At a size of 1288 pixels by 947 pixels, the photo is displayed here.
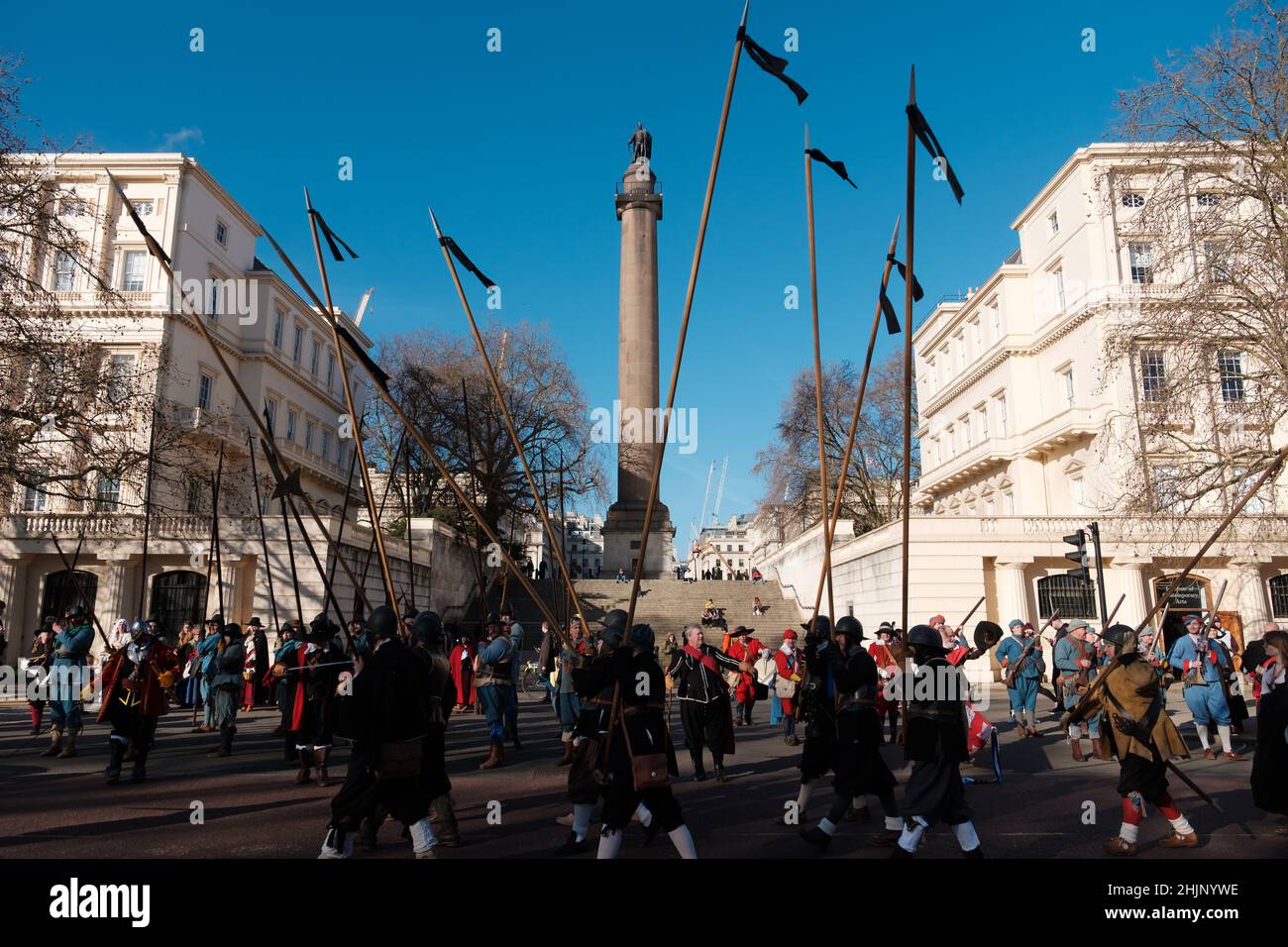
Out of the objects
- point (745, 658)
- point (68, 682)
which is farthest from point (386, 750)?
point (745, 658)

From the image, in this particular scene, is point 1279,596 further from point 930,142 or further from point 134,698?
point 134,698

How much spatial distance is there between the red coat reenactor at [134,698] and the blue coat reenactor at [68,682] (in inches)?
92.5

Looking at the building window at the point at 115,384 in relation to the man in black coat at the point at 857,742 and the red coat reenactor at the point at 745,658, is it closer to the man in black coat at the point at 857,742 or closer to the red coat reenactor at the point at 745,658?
the red coat reenactor at the point at 745,658

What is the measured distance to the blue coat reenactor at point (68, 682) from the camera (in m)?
11.6

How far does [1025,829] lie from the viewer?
7.25 metres

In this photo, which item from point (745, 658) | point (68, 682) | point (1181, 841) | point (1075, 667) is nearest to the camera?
point (1181, 841)

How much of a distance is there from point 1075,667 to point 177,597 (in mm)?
26620

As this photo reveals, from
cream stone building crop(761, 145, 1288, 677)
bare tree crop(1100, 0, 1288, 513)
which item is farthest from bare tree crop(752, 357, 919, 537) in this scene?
bare tree crop(1100, 0, 1288, 513)

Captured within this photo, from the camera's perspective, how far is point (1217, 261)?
742 inches

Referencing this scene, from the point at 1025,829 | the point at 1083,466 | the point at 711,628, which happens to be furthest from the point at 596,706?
the point at 1083,466

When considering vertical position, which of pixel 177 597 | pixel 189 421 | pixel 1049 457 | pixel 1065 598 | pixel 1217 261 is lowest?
pixel 1065 598

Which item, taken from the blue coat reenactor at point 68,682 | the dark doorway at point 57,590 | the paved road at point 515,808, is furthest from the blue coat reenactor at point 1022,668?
the dark doorway at point 57,590
